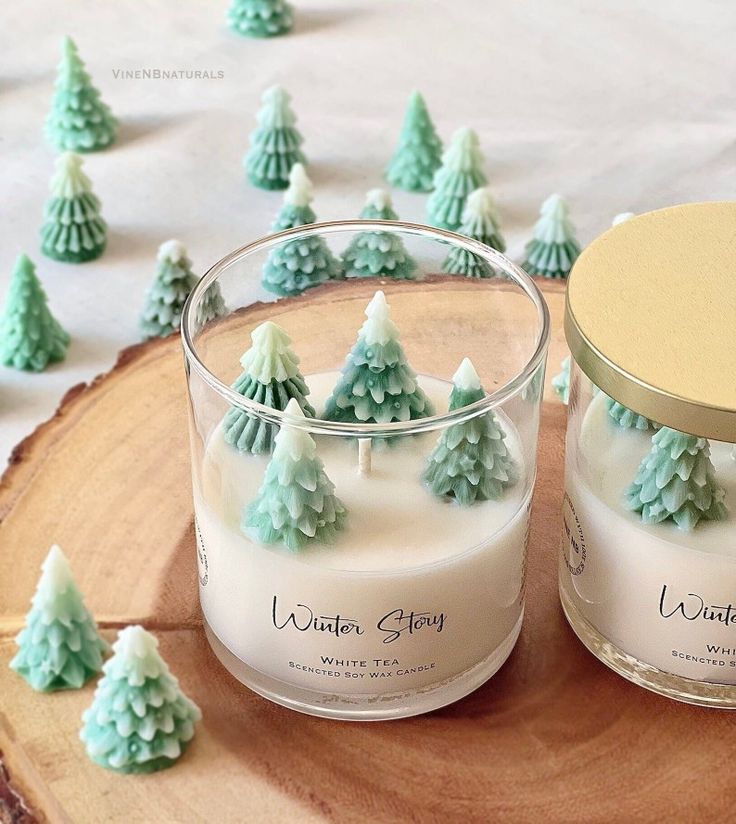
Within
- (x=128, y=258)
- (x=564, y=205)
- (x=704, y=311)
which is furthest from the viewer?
(x=128, y=258)

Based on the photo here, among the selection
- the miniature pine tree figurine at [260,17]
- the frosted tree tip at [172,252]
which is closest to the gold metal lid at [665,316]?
the frosted tree tip at [172,252]

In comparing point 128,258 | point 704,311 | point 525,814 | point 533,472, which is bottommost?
point 128,258

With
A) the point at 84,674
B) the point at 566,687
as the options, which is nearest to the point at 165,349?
the point at 84,674

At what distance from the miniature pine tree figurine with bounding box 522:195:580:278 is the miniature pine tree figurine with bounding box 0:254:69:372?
51 centimetres

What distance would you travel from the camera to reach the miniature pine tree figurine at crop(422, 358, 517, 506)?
0.78m

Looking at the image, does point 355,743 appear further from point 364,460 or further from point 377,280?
point 377,280

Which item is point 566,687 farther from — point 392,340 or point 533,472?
point 392,340

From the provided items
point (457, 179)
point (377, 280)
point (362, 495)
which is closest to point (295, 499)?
point (362, 495)

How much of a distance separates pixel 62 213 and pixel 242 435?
0.77 m

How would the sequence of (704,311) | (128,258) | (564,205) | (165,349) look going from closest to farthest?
1. (704,311)
2. (165,349)
3. (564,205)
4. (128,258)

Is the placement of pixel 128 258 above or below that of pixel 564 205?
below

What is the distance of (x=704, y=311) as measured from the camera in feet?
2.60

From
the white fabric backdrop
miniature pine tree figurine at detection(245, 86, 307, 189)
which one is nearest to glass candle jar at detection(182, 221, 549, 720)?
the white fabric backdrop

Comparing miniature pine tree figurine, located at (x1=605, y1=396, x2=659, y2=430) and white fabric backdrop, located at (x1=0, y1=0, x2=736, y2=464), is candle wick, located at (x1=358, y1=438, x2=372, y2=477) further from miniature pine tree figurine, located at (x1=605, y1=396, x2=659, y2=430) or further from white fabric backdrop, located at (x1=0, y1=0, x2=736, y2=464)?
Result: white fabric backdrop, located at (x1=0, y1=0, x2=736, y2=464)
